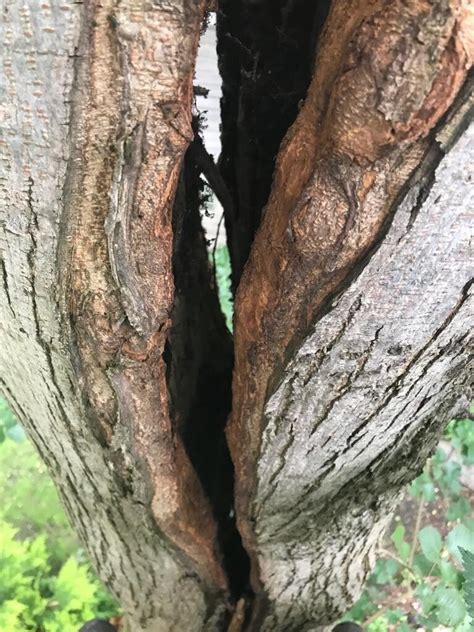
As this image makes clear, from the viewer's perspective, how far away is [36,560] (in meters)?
1.65

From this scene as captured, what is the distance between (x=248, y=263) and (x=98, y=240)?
0.15 metres

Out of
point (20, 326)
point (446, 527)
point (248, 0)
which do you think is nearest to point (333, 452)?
point (20, 326)

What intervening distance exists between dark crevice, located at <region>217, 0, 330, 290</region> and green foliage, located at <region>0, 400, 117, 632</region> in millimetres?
1171

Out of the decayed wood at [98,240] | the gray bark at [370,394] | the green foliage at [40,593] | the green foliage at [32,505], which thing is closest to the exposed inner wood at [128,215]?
the decayed wood at [98,240]

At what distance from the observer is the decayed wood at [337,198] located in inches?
15.3

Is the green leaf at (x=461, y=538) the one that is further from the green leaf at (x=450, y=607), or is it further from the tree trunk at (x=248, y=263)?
the tree trunk at (x=248, y=263)

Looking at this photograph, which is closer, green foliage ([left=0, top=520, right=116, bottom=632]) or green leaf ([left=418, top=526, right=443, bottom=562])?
green leaf ([left=418, top=526, right=443, bottom=562])

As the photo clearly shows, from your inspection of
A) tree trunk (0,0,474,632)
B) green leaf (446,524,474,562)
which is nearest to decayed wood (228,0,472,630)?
tree trunk (0,0,474,632)

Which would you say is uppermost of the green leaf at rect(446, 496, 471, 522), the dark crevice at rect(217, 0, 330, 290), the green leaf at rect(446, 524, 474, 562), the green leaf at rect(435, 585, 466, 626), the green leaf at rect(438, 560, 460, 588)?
the dark crevice at rect(217, 0, 330, 290)

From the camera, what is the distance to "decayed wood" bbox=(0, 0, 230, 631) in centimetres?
41

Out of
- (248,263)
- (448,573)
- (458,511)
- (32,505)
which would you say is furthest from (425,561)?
(32,505)

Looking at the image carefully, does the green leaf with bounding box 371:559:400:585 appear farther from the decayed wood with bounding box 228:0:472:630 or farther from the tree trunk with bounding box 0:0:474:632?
the decayed wood with bounding box 228:0:472:630

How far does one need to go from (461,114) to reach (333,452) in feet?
1.33

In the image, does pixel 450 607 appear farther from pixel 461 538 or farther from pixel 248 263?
pixel 248 263
